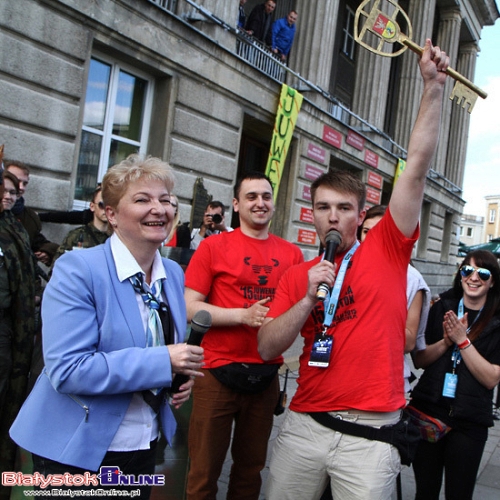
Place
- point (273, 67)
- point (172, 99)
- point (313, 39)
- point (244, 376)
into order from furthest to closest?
point (313, 39), point (273, 67), point (172, 99), point (244, 376)

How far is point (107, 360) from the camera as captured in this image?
182 centimetres

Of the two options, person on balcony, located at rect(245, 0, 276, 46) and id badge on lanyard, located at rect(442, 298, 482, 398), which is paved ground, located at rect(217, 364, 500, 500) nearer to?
id badge on lanyard, located at rect(442, 298, 482, 398)

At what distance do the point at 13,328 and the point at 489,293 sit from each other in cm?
300

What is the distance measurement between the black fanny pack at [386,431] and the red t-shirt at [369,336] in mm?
52

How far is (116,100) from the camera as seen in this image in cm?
955

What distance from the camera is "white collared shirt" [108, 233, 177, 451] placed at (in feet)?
6.44

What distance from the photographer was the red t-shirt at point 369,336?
7.28 feet

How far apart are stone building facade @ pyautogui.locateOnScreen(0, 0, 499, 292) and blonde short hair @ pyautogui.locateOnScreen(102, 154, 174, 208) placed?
235 inches

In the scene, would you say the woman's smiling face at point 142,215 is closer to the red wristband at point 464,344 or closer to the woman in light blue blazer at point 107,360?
the woman in light blue blazer at point 107,360

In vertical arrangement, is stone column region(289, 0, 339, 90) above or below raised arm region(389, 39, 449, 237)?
above

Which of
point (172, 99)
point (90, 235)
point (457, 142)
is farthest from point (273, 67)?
point (457, 142)

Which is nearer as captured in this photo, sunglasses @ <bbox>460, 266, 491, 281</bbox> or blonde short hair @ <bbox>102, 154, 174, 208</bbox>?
blonde short hair @ <bbox>102, 154, 174, 208</bbox>

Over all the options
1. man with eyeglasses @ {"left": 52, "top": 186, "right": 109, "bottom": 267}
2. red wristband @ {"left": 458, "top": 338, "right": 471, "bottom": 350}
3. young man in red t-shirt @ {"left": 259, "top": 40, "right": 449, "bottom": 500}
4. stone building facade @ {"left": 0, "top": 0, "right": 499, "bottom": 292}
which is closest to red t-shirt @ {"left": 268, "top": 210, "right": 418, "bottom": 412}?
young man in red t-shirt @ {"left": 259, "top": 40, "right": 449, "bottom": 500}

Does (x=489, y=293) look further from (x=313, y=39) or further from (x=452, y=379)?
(x=313, y=39)
